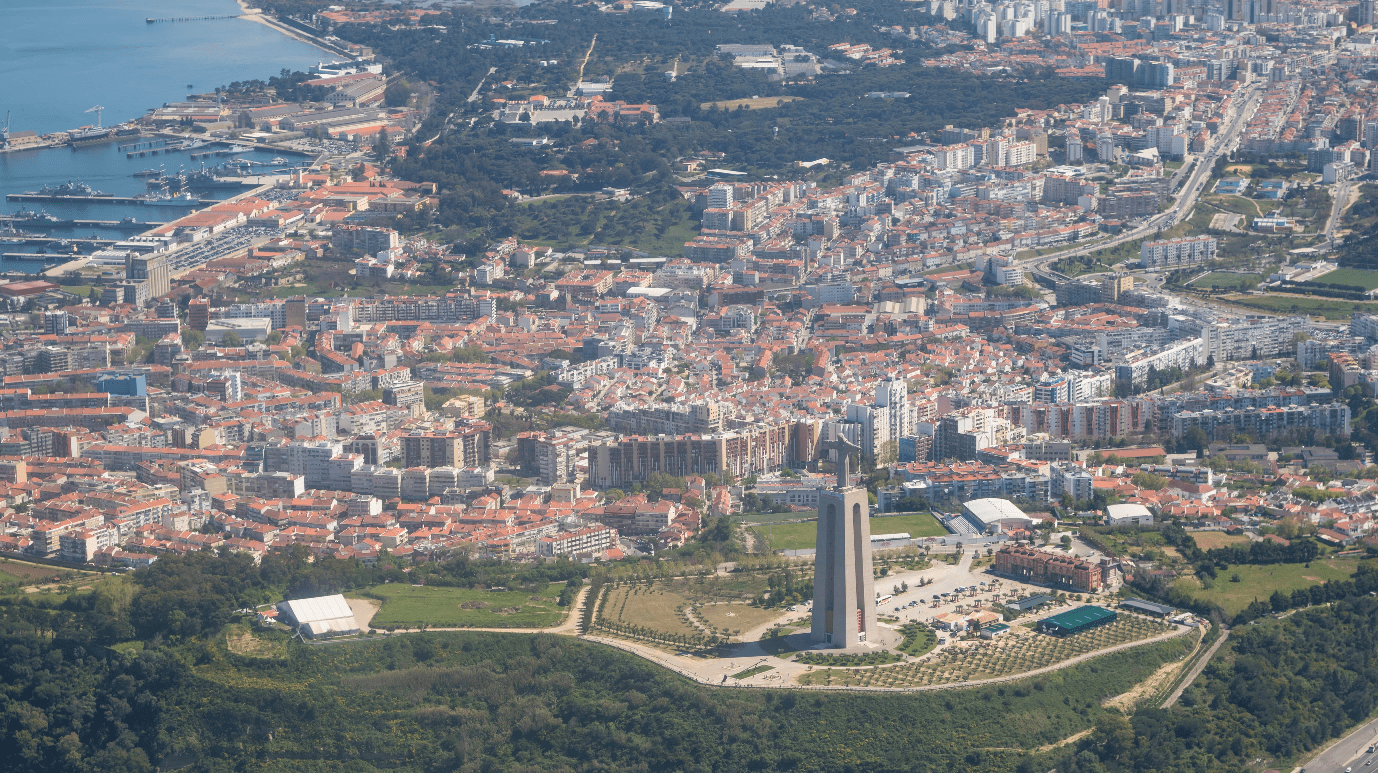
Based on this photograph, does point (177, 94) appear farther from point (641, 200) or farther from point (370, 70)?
point (641, 200)

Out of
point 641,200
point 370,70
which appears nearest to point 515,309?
point 641,200

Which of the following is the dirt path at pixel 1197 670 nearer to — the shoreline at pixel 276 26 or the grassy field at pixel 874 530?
the grassy field at pixel 874 530

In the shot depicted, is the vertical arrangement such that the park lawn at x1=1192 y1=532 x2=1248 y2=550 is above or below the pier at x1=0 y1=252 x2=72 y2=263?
below

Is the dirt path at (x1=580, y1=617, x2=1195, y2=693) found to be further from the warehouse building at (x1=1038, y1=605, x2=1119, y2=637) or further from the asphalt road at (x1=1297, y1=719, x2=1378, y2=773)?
the asphalt road at (x1=1297, y1=719, x2=1378, y2=773)

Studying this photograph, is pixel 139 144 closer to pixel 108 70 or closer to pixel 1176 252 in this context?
pixel 108 70

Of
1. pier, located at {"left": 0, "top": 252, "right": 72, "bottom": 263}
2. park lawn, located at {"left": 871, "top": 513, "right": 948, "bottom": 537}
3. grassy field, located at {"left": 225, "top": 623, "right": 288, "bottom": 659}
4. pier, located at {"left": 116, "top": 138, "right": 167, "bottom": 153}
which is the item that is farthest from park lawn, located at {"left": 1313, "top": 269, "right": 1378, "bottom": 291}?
pier, located at {"left": 116, "top": 138, "right": 167, "bottom": 153}

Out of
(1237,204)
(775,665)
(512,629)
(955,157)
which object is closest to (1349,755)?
(775,665)

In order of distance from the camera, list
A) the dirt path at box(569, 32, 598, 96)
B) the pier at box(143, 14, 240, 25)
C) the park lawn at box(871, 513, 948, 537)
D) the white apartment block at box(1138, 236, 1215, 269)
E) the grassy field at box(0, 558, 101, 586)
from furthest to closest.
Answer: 1. the pier at box(143, 14, 240, 25)
2. the dirt path at box(569, 32, 598, 96)
3. the white apartment block at box(1138, 236, 1215, 269)
4. the park lawn at box(871, 513, 948, 537)
5. the grassy field at box(0, 558, 101, 586)

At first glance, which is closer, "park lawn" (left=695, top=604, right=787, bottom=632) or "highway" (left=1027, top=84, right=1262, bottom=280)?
"park lawn" (left=695, top=604, right=787, bottom=632)
